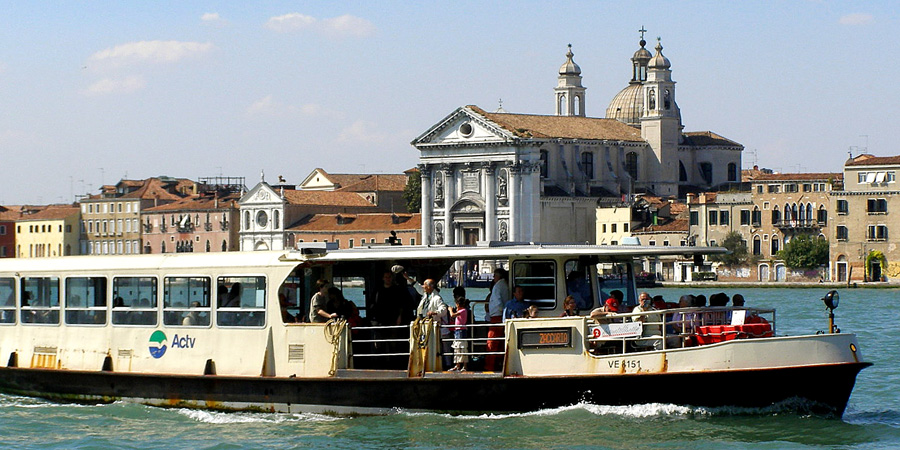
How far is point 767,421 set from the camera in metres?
12.7

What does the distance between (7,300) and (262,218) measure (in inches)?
2892

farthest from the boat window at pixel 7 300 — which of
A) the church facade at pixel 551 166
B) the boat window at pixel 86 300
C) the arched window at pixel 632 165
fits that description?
the arched window at pixel 632 165

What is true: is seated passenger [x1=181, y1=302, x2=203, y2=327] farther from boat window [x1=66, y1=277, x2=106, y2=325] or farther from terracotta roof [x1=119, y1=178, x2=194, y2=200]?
terracotta roof [x1=119, y1=178, x2=194, y2=200]

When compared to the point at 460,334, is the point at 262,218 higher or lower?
higher

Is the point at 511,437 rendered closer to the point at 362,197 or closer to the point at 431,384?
the point at 431,384

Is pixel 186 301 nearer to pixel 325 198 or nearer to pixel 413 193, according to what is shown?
pixel 325 198

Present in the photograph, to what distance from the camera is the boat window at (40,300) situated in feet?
50.1

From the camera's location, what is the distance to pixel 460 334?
43.8 ft

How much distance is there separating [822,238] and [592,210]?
1696 cm

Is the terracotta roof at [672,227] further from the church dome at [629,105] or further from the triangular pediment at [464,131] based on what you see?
the church dome at [629,105]

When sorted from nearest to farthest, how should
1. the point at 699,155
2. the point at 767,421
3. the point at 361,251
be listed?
the point at 767,421 → the point at 361,251 → the point at 699,155

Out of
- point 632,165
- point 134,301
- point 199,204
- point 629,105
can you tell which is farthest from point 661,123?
point 134,301

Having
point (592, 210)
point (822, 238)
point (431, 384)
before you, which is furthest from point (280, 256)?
point (592, 210)

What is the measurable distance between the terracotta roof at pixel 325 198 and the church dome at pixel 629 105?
15.2 meters
